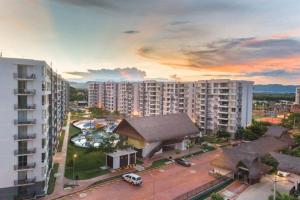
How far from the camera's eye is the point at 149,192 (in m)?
35.8

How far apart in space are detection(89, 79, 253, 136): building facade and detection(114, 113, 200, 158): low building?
1739cm

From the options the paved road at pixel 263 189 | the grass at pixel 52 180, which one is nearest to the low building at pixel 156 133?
the grass at pixel 52 180

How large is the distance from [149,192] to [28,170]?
1681 cm

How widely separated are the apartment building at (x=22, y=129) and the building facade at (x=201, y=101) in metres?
56.1

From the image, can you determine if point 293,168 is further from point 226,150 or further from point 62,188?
point 62,188

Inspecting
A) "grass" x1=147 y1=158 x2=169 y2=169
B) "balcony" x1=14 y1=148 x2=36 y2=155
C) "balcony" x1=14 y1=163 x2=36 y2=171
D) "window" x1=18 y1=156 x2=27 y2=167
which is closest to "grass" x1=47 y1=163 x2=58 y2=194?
"balcony" x1=14 y1=163 x2=36 y2=171

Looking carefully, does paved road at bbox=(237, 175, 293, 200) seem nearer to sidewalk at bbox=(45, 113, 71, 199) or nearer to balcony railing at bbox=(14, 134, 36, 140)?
sidewalk at bbox=(45, 113, 71, 199)

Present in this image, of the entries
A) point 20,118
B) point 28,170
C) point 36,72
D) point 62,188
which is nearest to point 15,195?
point 28,170

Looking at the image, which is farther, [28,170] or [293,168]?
[293,168]

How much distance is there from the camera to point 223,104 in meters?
75.9

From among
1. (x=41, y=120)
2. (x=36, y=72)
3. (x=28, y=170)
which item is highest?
(x=36, y=72)

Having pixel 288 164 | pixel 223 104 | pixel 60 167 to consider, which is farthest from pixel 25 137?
pixel 223 104

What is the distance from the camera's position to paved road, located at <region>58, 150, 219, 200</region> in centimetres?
3444

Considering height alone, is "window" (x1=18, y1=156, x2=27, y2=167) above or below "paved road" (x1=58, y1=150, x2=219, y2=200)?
above
